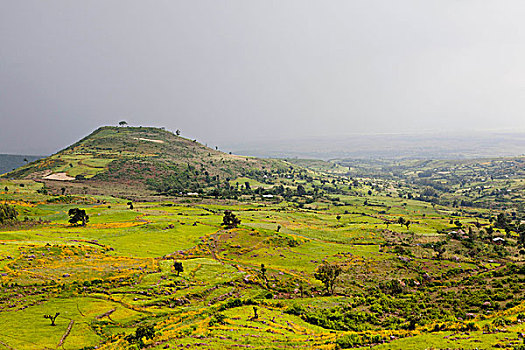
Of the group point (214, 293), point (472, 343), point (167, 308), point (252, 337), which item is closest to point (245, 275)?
point (214, 293)

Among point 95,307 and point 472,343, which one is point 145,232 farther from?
point 472,343

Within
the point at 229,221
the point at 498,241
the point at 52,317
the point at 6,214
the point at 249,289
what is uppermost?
the point at 6,214

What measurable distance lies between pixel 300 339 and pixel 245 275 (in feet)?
89.6

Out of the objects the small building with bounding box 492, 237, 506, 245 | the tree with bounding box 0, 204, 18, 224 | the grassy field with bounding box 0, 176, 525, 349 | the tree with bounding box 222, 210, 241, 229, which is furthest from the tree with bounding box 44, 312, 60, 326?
the small building with bounding box 492, 237, 506, 245

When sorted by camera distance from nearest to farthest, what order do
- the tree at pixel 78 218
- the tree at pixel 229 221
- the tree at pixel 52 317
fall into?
the tree at pixel 52 317 < the tree at pixel 78 218 < the tree at pixel 229 221

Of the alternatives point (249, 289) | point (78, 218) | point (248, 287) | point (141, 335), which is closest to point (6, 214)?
point (78, 218)

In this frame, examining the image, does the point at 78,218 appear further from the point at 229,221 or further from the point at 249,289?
the point at 249,289

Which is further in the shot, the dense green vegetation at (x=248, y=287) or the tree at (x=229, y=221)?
the tree at (x=229, y=221)

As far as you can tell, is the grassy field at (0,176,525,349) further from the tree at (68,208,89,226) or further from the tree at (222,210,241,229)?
the tree at (222,210,241,229)

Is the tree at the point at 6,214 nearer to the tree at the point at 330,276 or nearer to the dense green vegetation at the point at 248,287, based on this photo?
the dense green vegetation at the point at 248,287

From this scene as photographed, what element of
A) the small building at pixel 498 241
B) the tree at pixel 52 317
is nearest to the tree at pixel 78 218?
the tree at pixel 52 317

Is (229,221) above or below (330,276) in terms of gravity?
below

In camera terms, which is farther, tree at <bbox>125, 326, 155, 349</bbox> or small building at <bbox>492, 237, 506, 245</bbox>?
small building at <bbox>492, 237, 506, 245</bbox>

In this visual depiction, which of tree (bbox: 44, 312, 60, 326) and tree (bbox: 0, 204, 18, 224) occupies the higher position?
tree (bbox: 0, 204, 18, 224)
